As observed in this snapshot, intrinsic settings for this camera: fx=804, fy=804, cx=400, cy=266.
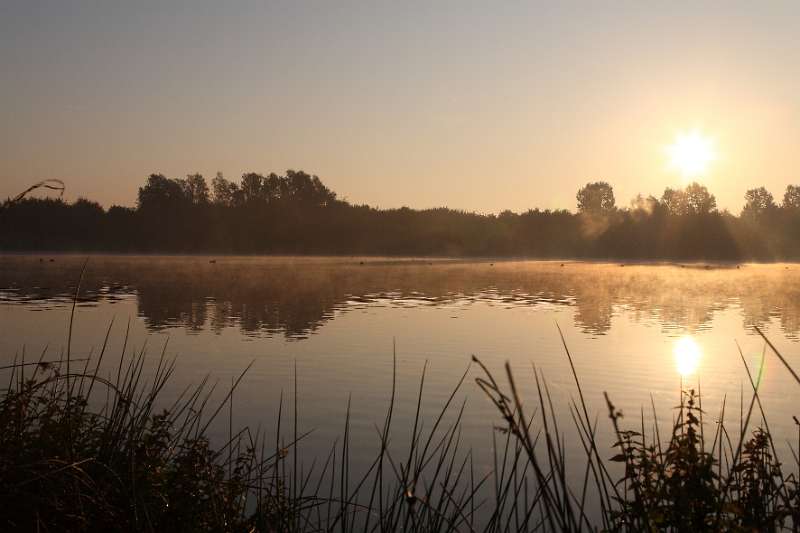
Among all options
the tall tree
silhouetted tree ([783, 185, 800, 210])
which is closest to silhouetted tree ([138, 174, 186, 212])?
the tall tree

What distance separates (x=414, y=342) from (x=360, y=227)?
110522mm

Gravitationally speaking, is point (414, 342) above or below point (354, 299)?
below

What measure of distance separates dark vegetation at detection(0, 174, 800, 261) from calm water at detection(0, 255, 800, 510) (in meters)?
86.2

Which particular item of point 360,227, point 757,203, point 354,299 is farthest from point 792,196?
point 354,299

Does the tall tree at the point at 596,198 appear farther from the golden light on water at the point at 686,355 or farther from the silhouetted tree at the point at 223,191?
the golden light on water at the point at 686,355

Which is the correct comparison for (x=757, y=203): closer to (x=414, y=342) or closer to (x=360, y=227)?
(x=360, y=227)

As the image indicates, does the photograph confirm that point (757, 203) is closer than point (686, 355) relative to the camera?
No

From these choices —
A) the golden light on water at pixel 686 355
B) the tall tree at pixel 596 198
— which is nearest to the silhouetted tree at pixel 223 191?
the tall tree at pixel 596 198

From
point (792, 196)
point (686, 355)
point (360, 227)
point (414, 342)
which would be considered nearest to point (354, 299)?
point (414, 342)

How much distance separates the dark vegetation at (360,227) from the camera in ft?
377

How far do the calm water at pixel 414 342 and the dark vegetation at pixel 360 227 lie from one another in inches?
3394

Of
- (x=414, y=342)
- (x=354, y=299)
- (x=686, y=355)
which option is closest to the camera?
(x=686, y=355)

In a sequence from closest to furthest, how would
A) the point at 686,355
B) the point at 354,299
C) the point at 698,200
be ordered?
the point at 686,355 → the point at 354,299 → the point at 698,200

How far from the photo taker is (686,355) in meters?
16.0
